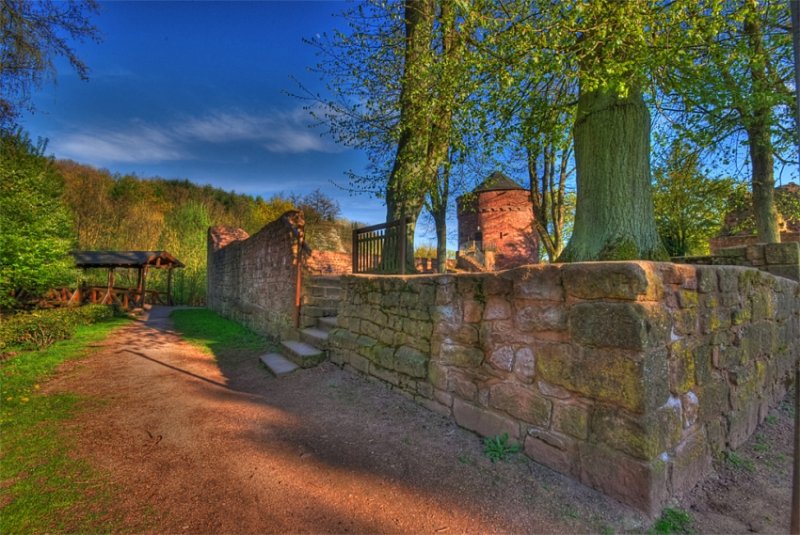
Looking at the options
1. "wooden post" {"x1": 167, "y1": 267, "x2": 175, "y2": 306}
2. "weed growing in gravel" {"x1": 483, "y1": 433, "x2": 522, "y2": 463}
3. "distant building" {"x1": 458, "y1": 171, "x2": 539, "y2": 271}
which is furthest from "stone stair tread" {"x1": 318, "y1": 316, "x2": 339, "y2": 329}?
"distant building" {"x1": 458, "y1": 171, "x2": 539, "y2": 271}

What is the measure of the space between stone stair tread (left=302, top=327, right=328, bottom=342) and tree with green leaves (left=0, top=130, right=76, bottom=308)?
22.4 feet

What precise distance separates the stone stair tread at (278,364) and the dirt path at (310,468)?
64cm

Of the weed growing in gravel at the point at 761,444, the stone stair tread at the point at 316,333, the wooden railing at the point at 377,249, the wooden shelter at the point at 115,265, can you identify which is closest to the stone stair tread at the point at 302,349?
the stone stair tread at the point at 316,333

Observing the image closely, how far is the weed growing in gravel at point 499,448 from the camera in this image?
2.62 meters

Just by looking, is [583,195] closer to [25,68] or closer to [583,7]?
[583,7]

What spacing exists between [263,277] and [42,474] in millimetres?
6340

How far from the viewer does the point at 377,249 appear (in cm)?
614

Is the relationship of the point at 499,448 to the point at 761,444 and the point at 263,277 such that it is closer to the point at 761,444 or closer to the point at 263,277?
the point at 761,444

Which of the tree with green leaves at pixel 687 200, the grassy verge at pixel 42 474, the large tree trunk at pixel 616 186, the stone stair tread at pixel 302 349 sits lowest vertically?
the grassy verge at pixel 42 474

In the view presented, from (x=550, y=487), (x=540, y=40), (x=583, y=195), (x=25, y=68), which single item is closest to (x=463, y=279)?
(x=550, y=487)

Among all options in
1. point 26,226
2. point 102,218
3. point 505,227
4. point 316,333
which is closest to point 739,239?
point 505,227

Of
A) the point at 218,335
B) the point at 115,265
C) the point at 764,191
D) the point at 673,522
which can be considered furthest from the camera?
the point at 115,265

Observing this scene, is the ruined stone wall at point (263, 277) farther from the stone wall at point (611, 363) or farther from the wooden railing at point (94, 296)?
the stone wall at point (611, 363)

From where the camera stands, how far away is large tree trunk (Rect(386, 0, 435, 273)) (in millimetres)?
6191
